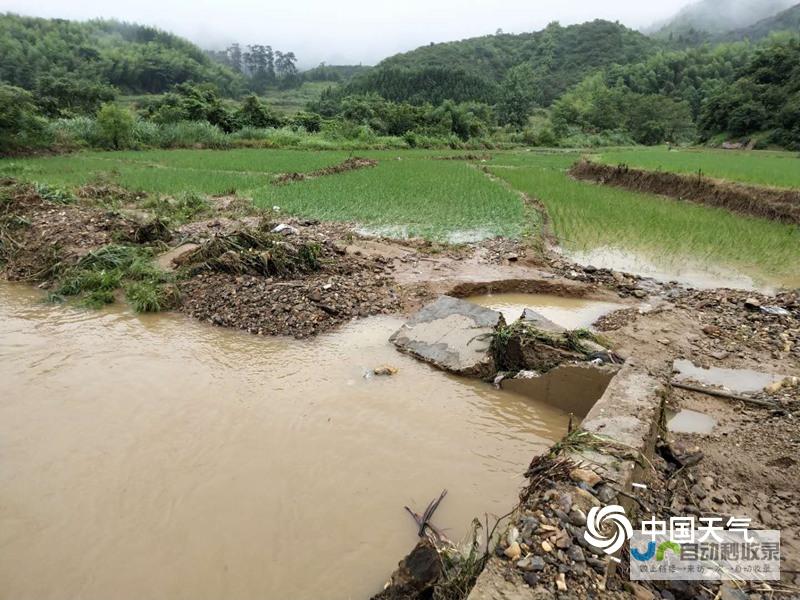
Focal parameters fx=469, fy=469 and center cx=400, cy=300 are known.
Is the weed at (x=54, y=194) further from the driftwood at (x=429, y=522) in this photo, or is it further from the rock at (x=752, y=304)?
the rock at (x=752, y=304)

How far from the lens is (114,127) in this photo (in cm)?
2297

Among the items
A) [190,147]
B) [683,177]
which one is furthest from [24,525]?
[190,147]

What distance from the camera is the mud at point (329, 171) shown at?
53.7ft

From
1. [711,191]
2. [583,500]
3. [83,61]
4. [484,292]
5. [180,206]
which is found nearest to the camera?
[583,500]

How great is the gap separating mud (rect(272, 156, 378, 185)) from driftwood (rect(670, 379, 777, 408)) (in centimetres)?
1377

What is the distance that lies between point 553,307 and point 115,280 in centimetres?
642

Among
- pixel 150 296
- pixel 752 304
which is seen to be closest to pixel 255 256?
pixel 150 296

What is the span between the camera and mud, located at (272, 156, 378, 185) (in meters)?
16.4

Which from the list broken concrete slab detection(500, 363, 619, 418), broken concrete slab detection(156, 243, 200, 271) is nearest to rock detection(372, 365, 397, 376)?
broken concrete slab detection(500, 363, 619, 418)

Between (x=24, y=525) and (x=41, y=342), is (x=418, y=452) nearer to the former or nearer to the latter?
(x=24, y=525)

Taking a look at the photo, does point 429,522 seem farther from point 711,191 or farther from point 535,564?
point 711,191

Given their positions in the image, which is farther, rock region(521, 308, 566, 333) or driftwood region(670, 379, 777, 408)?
rock region(521, 308, 566, 333)

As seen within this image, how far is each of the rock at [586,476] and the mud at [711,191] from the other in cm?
1224

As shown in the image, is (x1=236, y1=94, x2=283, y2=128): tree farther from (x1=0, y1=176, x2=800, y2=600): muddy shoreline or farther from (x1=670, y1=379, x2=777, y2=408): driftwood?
(x1=670, y1=379, x2=777, y2=408): driftwood
